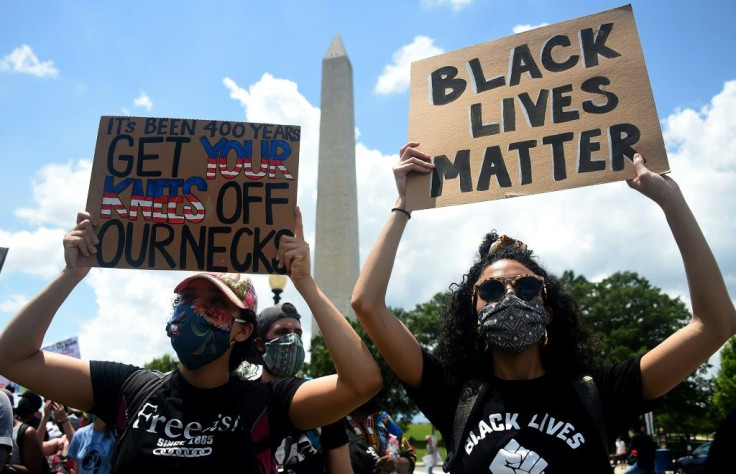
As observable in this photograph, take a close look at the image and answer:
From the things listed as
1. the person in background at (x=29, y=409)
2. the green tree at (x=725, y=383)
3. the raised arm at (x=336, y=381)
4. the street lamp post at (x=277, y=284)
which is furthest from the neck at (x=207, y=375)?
the green tree at (x=725, y=383)

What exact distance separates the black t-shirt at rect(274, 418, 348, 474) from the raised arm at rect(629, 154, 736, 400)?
157cm

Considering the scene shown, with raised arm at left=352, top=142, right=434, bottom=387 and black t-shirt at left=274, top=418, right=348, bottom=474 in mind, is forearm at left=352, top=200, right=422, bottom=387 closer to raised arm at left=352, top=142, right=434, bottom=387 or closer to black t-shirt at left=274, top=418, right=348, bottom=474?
raised arm at left=352, top=142, right=434, bottom=387

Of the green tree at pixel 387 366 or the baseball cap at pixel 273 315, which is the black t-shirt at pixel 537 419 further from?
the green tree at pixel 387 366

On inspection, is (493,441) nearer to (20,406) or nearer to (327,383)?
(327,383)

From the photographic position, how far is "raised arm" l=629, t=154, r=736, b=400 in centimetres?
240

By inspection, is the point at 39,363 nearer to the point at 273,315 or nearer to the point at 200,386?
the point at 200,386

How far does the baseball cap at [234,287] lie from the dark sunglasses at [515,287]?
104 centimetres

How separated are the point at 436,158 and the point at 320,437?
1.62 meters

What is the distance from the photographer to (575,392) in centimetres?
246

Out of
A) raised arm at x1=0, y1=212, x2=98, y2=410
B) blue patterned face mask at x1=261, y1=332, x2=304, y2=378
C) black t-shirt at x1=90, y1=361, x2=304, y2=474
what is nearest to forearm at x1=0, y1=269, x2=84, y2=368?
raised arm at x1=0, y1=212, x2=98, y2=410

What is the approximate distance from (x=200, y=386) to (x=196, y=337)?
212mm

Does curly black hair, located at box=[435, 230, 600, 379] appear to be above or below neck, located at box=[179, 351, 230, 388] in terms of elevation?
above

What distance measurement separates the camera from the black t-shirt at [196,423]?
7.52ft

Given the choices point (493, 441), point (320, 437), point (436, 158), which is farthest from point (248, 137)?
point (493, 441)
